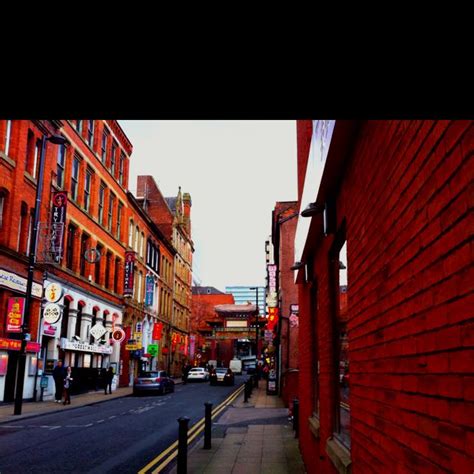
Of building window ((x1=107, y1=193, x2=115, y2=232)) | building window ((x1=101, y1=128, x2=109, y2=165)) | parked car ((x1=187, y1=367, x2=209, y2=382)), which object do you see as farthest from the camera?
parked car ((x1=187, y1=367, x2=209, y2=382))

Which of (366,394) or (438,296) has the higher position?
(438,296)

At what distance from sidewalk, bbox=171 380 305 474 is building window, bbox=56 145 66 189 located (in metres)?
16.7

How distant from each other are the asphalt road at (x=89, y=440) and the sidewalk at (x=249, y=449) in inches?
44.0

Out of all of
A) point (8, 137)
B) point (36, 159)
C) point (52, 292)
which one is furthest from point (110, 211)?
point (8, 137)

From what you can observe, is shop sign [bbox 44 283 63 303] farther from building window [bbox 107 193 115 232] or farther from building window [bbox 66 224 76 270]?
building window [bbox 107 193 115 232]

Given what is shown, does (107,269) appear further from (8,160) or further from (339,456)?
(339,456)

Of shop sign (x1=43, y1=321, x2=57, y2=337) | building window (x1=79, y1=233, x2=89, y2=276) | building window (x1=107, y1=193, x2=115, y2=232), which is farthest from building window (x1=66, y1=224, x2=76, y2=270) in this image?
building window (x1=107, y1=193, x2=115, y2=232)

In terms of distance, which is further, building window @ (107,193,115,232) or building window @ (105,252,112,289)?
building window @ (107,193,115,232)

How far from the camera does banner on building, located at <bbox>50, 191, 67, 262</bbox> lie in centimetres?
2584

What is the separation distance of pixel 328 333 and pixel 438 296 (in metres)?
4.47

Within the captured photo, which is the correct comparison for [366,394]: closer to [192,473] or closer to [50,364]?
[192,473]

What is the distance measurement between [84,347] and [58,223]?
875 centimetres
